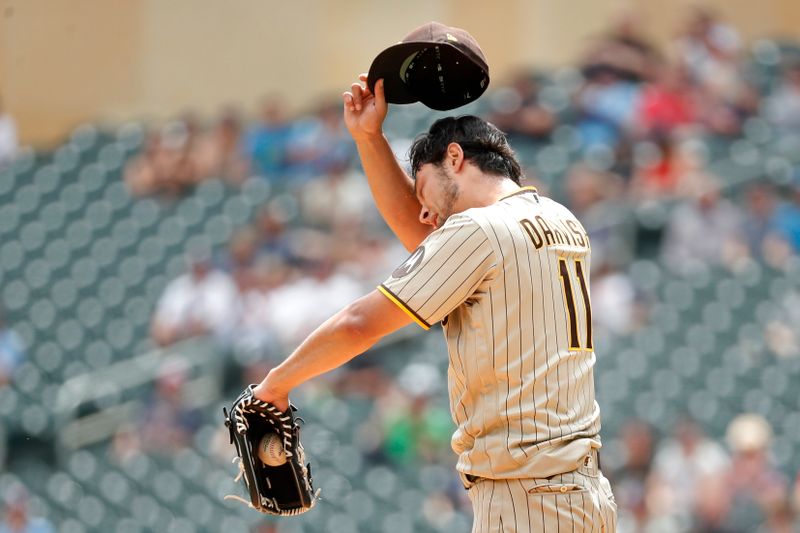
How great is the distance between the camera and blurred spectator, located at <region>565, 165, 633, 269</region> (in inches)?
394

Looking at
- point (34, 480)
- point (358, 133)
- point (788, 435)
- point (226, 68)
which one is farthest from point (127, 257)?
point (358, 133)

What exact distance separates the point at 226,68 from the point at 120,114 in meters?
1.39

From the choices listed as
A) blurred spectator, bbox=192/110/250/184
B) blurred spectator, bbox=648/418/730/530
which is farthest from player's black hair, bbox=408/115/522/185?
blurred spectator, bbox=192/110/250/184

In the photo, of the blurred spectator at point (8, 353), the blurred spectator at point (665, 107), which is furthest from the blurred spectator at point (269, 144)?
the blurred spectator at point (665, 107)

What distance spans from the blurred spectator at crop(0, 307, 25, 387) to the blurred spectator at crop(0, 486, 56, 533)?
5.10 ft

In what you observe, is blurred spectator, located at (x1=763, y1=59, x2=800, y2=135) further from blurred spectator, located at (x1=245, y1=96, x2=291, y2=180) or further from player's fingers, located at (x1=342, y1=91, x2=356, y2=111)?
player's fingers, located at (x1=342, y1=91, x2=356, y2=111)

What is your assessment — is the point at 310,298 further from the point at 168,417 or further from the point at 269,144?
the point at 269,144

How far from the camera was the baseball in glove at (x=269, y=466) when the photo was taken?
3275mm

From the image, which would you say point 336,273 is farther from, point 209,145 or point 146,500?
point 209,145

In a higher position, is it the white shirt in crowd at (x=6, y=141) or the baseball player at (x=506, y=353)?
the baseball player at (x=506, y=353)

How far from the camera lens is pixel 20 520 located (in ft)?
31.1

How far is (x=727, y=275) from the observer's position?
9.99 metres

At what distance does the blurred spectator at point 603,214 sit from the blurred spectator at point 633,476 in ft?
5.20

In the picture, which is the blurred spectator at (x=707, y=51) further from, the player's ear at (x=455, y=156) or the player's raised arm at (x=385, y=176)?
the player's ear at (x=455, y=156)
